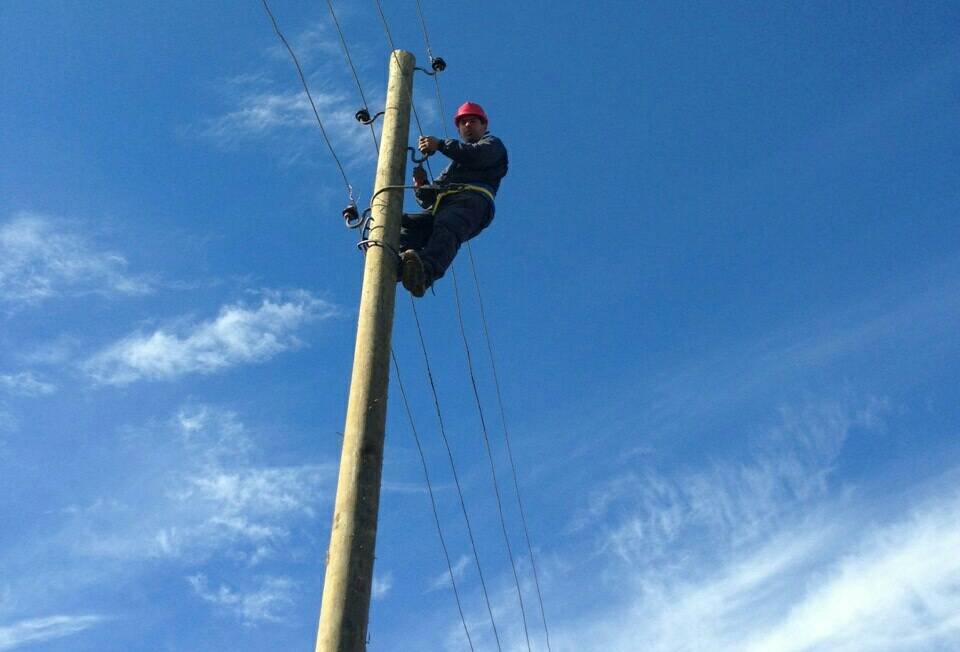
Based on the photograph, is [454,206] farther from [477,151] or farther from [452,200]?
[477,151]

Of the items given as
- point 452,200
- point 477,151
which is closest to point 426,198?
point 452,200

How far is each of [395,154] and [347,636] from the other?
250cm

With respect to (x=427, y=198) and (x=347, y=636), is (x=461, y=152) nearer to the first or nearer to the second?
(x=427, y=198)

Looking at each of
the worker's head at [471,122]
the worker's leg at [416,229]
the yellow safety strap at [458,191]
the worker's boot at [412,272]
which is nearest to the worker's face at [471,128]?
the worker's head at [471,122]

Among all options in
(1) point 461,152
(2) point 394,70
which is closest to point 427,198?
(1) point 461,152

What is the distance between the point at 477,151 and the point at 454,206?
1.47 feet

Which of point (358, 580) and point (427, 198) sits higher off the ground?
point (427, 198)

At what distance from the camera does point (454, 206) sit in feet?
17.8

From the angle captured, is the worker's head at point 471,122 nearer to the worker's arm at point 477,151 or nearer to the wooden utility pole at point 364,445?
the worker's arm at point 477,151

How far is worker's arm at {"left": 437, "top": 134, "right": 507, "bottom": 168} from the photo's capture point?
217 inches

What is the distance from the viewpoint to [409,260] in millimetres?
4539

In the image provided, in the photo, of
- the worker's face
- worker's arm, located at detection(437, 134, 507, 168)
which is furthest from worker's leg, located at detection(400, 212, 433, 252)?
the worker's face

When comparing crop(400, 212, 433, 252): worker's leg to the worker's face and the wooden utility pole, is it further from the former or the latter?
the worker's face

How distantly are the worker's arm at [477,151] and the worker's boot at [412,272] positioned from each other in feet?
3.60
